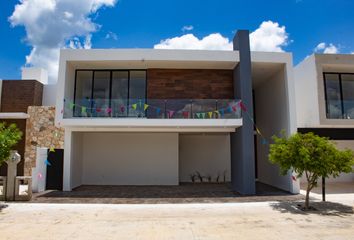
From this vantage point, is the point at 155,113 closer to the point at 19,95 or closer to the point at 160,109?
the point at 160,109

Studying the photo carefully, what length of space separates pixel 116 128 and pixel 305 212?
8.64 metres

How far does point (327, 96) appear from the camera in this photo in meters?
14.7

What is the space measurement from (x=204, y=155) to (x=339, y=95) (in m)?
8.51

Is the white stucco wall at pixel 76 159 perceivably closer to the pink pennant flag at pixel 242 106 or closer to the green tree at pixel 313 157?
the pink pennant flag at pixel 242 106

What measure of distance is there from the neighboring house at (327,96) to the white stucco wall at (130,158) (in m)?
7.46

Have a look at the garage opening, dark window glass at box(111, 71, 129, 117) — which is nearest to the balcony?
dark window glass at box(111, 71, 129, 117)

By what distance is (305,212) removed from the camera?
8.61m

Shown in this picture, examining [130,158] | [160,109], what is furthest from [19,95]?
[160,109]

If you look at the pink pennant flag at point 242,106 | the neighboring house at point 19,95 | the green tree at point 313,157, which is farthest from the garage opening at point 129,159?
the green tree at point 313,157

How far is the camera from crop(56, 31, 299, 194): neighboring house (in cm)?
1196

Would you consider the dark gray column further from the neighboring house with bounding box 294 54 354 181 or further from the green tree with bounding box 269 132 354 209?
the neighboring house with bounding box 294 54 354 181

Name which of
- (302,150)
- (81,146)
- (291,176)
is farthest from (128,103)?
(291,176)

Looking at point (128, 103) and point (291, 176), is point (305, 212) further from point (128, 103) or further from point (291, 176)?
point (128, 103)

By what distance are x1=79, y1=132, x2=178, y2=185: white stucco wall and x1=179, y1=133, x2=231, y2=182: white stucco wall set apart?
2023 mm
